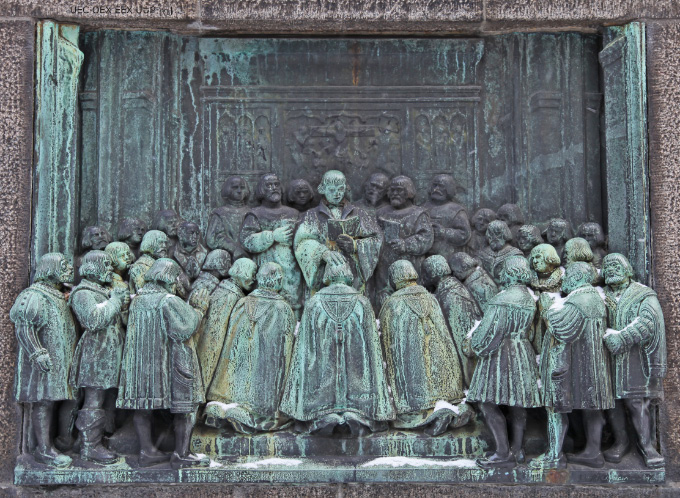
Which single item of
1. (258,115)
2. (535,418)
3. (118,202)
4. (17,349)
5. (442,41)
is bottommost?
(535,418)

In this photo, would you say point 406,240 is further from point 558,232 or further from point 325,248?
point 558,232

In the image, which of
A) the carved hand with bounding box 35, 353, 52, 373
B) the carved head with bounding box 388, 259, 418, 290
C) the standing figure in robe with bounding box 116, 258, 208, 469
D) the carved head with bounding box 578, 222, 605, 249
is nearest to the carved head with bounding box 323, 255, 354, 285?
the carved head with bounding box 388, 259, 418, 290

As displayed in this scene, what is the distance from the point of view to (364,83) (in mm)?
9281

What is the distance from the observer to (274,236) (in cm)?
882

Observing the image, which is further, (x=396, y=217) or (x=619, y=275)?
(x=396, y=217)

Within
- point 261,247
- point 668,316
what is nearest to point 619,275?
point 668,316

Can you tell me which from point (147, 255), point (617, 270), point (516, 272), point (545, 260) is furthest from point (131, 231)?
point (617, 270)

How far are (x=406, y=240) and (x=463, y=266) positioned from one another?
1.64 ft

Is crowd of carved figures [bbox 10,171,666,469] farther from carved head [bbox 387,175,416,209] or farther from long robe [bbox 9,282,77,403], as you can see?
carved head [bbox 387,175,416,209]

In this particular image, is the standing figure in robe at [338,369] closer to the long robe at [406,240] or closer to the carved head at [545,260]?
the long robe at [406,240]

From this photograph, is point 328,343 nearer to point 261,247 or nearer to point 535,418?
point 261,247

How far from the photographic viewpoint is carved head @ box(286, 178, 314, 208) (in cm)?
902

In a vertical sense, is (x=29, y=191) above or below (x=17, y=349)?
above

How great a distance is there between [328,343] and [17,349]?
2.34 metres
